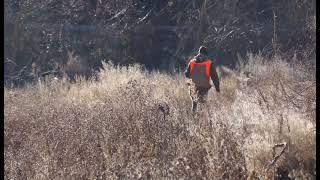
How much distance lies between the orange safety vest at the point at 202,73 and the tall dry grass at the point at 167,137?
0.46 metres

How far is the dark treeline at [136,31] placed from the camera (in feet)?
50.5

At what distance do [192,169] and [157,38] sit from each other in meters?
13.0

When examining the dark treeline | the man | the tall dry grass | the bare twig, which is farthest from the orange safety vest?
the dark treeline

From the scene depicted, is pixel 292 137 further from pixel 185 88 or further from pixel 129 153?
pixel 185 88

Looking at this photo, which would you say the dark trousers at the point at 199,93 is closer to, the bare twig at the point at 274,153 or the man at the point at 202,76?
the man at the point at 202,76

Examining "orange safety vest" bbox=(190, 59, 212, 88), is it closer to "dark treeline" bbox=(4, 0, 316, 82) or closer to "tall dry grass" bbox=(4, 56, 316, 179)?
"tall dry grass" bbox=(4, 56, 316, 179)

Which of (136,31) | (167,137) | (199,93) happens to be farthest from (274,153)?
(136,31)

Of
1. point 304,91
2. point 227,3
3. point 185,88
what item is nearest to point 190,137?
point 304,91

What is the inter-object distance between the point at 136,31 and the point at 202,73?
8.67 metres

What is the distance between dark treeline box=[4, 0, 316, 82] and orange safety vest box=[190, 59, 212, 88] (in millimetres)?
4017

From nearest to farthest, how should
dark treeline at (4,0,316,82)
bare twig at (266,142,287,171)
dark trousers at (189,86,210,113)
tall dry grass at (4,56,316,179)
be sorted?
bare twig at (266,142,287,171), tall dry grass at (4,56,316,179), dark trousers at (189,86,210,113), dark treeline at (4,0,316,82)

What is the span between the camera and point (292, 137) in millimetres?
6004

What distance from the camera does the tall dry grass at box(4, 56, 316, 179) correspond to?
5691 millimetres

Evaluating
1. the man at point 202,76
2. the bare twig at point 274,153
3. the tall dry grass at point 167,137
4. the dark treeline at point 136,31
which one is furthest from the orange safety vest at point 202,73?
the dark treeline at point 136,31
